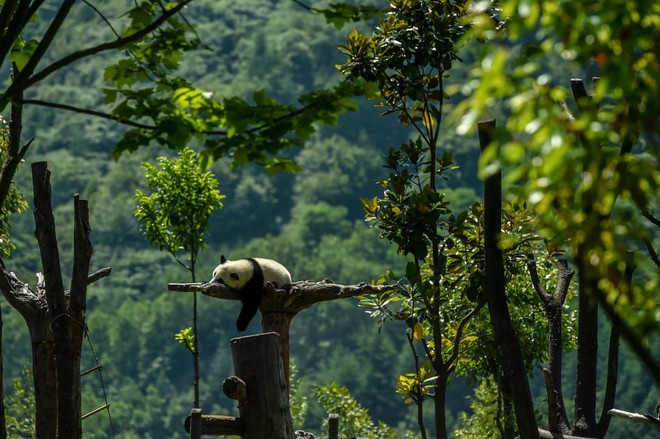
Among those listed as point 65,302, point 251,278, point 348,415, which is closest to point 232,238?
point 348,415

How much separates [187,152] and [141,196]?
A: 84cm

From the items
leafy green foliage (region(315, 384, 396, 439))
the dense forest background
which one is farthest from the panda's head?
the dense forest background

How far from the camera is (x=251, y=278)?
10352 millimetres

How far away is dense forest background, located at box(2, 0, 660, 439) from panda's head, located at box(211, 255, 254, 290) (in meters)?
47.7

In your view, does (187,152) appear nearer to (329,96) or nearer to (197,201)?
(197,201)

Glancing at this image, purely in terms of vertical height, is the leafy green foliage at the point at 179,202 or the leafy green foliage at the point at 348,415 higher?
the leafy green foliage at the point at 179,202

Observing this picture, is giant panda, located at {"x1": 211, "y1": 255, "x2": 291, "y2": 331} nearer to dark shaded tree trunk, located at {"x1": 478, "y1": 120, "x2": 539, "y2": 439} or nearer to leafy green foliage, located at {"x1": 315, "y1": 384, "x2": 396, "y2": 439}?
dark shaded tree trunk, located at {"x1": 478, "y1": 120, "x2": 539, "y2": 439}

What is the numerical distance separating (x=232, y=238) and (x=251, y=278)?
81.9m

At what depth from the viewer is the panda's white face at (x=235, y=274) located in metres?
10.4

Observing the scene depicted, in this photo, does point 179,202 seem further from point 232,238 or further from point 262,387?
point 232,238

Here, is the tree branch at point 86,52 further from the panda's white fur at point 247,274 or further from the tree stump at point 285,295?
the panda's white fur at point 247,274

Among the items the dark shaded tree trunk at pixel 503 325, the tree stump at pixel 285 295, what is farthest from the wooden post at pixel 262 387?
the tree stump at pixel 285 295

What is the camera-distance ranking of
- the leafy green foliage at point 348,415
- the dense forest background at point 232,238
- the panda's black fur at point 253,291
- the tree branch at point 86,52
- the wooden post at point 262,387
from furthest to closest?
the dense forest background at point 232,238, the leafy green foliage at point 348,415, the panda's black fur at point 253,291, the wooden post at point 262,387, the tree branch at point 86,52

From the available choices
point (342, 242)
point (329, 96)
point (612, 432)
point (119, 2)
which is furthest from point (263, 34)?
point (329, 96)
